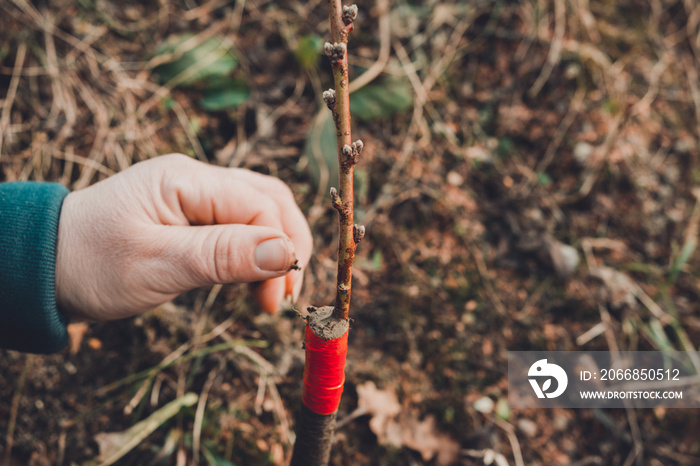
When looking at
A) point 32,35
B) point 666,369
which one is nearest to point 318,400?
point 666,369

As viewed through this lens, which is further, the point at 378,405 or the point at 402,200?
the point at 402,200

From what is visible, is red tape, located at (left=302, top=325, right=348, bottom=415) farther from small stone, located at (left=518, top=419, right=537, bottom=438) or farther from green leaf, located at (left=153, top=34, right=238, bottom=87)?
green leaf, located at (left=153, top=34, right=238, bottom=87)

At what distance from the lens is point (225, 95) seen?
2.39 meters

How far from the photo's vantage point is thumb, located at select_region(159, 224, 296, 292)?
1271mm

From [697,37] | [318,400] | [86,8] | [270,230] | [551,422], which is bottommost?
[551,422]

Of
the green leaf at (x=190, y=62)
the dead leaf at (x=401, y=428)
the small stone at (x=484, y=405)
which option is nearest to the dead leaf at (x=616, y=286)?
the small stone at (x=484, y=405)

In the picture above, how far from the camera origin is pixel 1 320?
1.25m

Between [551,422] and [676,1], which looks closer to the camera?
[551,422]

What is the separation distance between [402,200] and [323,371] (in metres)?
1.35

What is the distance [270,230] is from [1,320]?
81 centimetres

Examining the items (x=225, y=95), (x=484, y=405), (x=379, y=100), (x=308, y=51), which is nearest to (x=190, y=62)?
(x=225, y=95)

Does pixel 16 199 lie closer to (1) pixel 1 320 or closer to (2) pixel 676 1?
(1) pixel 1 320

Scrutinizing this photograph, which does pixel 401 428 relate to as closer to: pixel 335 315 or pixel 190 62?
pixel 335 315

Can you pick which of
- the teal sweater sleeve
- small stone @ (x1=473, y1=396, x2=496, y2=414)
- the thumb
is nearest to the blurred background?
small stone @ (x1=473, y1=396, x2=496, y2=414)
